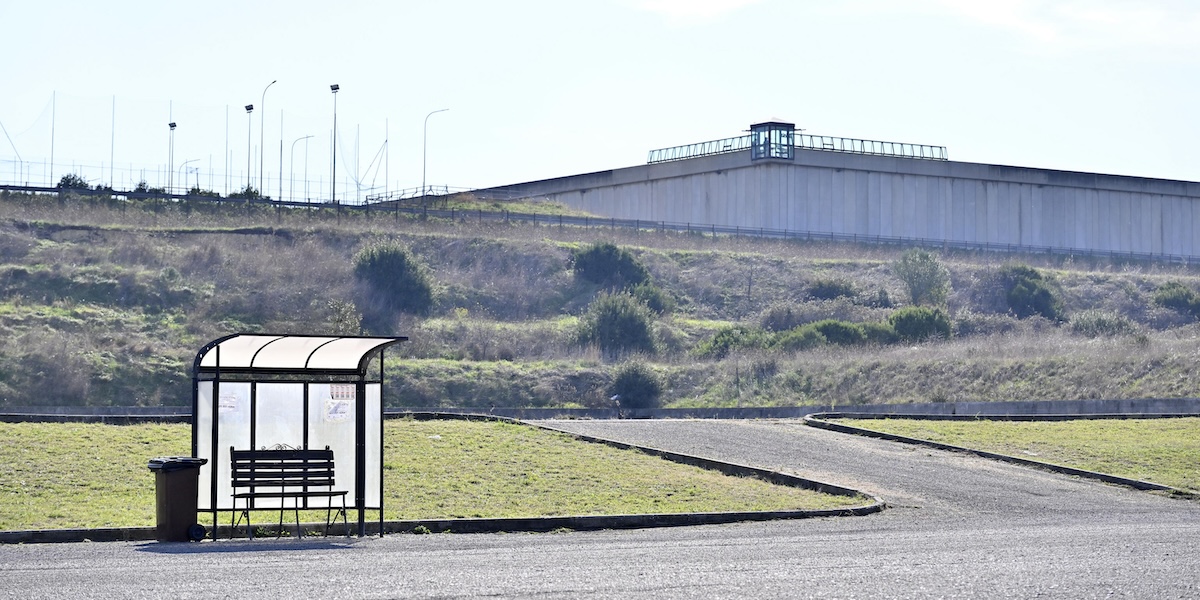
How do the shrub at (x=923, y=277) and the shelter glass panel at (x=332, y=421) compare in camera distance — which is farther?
the shrub at (x=923, y=277)

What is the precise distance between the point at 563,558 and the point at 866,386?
36.7m

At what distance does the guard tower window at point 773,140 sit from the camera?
8569 centimetres

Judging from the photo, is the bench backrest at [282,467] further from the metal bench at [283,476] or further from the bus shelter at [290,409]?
the bus shelter at [290,409]

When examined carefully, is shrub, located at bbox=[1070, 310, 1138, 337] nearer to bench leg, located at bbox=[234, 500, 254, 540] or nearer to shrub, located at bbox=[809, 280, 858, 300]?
shrub, located at bbox=[809, 280, 858, 300]

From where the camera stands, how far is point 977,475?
83.7ft

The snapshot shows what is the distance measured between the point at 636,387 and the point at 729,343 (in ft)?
33.6

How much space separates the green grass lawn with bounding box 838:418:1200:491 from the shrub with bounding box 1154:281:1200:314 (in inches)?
1801

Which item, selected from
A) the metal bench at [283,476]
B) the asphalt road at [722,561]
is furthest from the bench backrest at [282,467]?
the asphalt road at [722,561]

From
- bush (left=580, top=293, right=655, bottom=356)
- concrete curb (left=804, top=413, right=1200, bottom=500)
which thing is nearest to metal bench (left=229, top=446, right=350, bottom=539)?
concrete curb (left=804, top=413, right=1200, bottom=500)

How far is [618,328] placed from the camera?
2424 inches

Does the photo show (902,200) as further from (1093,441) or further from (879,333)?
(1093,441)

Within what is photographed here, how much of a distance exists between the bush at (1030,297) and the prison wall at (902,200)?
1190 centimetres

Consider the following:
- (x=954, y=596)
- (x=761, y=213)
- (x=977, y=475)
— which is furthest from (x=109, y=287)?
(x=954, y=596)

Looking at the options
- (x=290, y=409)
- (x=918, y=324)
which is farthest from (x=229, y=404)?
(x=918, y=324)
